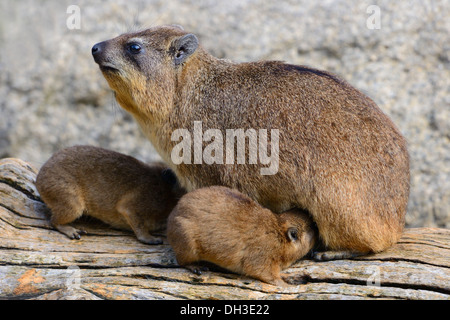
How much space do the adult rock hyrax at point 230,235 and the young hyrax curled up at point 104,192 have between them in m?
1.08

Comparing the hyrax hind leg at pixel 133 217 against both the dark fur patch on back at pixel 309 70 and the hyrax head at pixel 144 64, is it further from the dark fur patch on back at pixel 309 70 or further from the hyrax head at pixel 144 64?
the dark fur patch on back at pixel 309 70

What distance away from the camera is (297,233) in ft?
18.9

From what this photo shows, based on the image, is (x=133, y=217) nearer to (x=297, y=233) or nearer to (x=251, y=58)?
(x=297, y=233)

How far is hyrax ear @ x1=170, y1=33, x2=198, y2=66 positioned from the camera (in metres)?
6.48

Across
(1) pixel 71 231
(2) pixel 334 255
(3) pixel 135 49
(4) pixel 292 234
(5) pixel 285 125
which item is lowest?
(2) pixel 334 255

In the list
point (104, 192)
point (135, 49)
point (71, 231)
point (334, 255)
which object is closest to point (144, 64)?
point (135, 49)

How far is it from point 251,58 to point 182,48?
335cm

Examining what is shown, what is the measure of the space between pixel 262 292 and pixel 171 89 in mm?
2582

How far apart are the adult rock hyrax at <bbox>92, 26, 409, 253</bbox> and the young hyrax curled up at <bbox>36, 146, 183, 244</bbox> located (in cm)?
64

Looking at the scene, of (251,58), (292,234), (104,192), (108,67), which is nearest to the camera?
(292,234)

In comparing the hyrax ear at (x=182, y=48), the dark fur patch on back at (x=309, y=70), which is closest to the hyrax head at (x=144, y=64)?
the hyrax ear at (x=182, y=48)

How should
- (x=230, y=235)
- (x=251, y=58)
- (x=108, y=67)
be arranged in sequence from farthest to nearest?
(x=251, y=58), (x=108, y=67), (x=230, y=235)

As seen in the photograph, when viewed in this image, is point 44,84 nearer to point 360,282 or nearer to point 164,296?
point 164,296

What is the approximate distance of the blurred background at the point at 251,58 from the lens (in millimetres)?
9125
